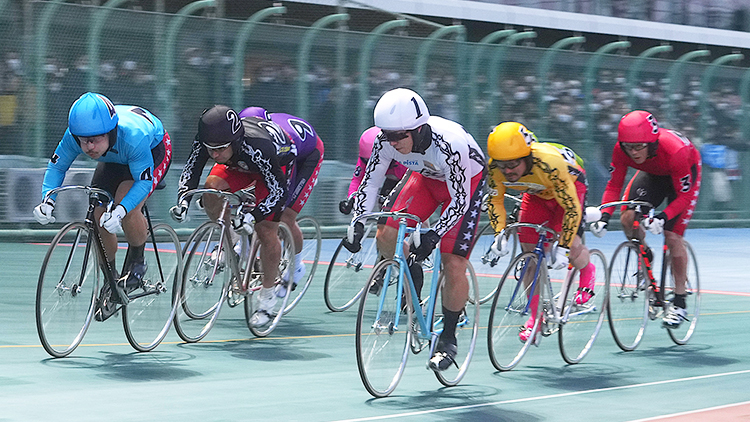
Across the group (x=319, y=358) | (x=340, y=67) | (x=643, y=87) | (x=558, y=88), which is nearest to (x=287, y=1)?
(x=340, y=67)

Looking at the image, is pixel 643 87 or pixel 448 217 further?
pixel 643 87

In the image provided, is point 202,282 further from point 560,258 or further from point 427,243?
point 560,258

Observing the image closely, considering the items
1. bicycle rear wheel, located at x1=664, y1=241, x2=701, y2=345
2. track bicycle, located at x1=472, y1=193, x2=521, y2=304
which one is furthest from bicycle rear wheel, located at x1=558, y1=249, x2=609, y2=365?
bicycle rear wheel, located at x1=664, y1=241, x2=701, y2=345

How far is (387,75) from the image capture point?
14.2 meters

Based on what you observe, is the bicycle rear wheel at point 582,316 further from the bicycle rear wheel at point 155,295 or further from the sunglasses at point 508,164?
the bicycle rear wheel at point 155,295

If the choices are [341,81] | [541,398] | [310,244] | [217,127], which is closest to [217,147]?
[217,127]

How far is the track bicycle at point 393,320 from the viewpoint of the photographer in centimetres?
502

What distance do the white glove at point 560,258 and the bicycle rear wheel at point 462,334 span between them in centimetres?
49

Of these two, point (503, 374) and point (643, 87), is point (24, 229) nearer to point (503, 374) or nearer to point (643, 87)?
point (503, 374)

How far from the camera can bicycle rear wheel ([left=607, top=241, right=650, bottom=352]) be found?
687cm

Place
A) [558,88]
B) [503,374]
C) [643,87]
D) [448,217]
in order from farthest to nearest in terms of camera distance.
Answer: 1. [643,87]
2. [558,88]
3. [503,374]
4. [448,217]

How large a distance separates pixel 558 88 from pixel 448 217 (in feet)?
36.6

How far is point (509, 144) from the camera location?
18.7 ft

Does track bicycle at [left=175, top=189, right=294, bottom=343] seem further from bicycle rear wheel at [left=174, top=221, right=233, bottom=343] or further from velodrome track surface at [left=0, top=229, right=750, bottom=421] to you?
velodrome track surface at [left=0, top=229, right=750, bottom=421]
